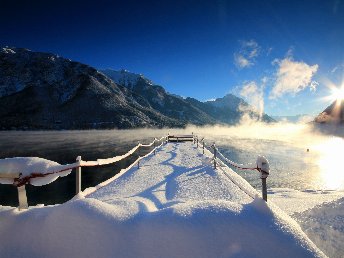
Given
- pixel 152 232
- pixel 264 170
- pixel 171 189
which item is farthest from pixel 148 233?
pixel 171 189

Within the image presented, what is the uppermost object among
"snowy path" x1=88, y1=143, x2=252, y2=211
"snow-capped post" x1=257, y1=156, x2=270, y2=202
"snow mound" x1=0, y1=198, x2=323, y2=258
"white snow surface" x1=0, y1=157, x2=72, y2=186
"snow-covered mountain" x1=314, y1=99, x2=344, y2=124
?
"snow-covered mountain" x1=314, y1=99, x2=344, y2=124

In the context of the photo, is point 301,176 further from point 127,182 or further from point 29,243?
point 29,243

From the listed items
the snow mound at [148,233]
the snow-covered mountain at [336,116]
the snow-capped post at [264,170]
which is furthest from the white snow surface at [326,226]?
the snow-covered mountain at [336,116]

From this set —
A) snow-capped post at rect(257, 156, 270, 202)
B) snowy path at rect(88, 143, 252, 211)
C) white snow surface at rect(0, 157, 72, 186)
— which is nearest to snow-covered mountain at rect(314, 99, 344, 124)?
snowy path at rect(88, 143, 252, 211)

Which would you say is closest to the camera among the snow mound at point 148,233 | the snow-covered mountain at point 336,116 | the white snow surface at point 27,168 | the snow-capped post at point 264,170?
the snow mound at point 148,233

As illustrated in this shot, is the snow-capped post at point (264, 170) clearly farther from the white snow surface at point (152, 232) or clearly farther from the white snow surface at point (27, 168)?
the white snow surface at point (27, 168)

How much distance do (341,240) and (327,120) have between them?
138120 millimetres

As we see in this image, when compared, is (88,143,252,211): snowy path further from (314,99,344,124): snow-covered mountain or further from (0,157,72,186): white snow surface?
(314,99,344,124): snow-covered mountain

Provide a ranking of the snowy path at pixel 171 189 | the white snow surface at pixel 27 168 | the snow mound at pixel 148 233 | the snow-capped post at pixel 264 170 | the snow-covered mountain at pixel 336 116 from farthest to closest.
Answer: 1. the snow-covered mountain at pixel 336 116
2. the snowy path at pixel 171 189
3. the snow-capped post at pixel 264 170
4. the white snow surface at pixel 27 168
5. the snow mound at pixel 148 233

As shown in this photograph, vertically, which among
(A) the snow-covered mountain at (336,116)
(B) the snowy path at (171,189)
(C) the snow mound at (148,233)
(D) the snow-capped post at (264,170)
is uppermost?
(A) the snow-covered mountain at (336,116)

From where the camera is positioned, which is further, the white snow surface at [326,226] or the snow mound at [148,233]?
the white snow surface at [326,226]

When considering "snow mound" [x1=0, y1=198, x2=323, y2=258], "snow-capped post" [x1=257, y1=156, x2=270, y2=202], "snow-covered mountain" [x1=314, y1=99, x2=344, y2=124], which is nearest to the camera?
"snow mound" [x1=0, y1=198, x2=323, y2=258]

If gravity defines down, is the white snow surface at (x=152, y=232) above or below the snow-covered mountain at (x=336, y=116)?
below

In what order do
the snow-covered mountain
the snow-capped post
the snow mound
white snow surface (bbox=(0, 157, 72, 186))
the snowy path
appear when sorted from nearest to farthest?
the snow mound, white snow surface (bbox=(0, 157, 72, 186)), the snow-capped post, the snowy path, the snow-covered mountain
